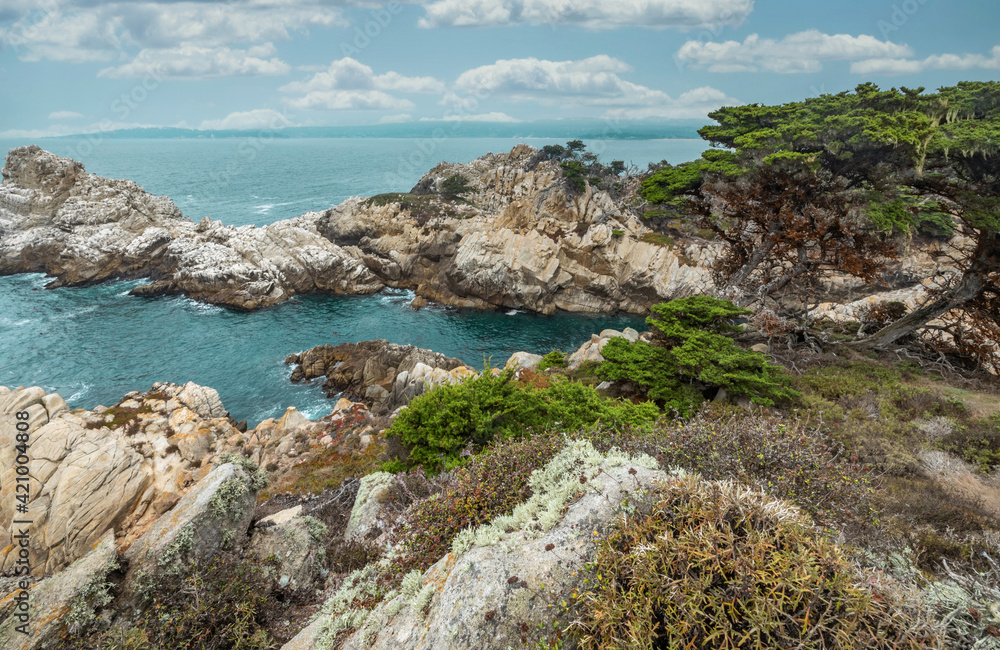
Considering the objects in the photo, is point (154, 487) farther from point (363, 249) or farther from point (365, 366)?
point (363, 249)

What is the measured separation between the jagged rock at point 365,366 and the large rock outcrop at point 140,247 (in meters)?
15.7

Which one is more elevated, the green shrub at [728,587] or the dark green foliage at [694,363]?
the green shrub at [728,587]

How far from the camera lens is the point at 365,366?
99.1ft

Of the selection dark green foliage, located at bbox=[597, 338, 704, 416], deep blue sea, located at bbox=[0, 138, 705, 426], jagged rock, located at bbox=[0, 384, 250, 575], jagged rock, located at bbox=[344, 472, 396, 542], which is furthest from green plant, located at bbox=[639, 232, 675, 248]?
jagged rock, located at bbox=[344, 472, 396, 542]

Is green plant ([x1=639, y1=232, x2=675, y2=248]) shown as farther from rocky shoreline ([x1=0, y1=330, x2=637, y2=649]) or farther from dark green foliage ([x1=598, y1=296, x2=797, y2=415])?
dark green foliage ([x1=598, y1=296, x2=797, y2=415])

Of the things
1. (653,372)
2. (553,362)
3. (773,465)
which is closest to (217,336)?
(553,362)

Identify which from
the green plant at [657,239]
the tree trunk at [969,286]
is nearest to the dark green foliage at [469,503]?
the tree trunk at [969,286]

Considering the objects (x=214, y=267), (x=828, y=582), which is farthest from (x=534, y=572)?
(x=214, y=267)

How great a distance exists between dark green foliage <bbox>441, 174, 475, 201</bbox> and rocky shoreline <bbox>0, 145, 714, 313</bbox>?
5779mm

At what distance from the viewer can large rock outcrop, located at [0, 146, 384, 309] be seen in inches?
1757

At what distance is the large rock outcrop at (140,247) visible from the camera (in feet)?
146

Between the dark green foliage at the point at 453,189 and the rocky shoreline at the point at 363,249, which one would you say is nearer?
the rocky shoreline at the point at 363,249

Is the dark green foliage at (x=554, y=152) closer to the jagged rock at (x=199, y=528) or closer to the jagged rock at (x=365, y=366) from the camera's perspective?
the jagged rock at (x=365, y=366)

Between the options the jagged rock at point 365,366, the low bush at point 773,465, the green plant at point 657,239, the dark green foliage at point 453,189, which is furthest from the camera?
the dark green foliage at point 453,189
